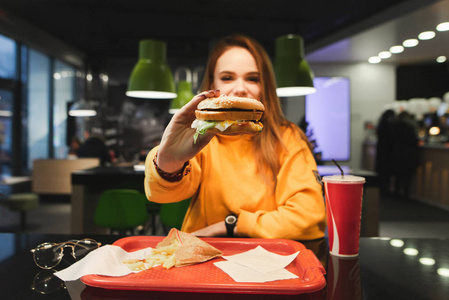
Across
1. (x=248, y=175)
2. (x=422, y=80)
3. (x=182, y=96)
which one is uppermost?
(x=422, y=80)

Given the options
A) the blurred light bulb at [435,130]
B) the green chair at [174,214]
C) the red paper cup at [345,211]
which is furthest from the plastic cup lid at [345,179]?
the blurred light bulb at [435,130]

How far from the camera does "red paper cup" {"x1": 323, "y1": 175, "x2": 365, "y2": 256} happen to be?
112cm

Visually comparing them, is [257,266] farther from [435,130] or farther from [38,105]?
[38,105]

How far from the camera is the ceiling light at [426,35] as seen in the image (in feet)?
21.9

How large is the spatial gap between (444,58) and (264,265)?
32.6 ft

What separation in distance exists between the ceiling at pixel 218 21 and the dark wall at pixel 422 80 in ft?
6.56

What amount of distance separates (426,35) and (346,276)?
731 centimetres

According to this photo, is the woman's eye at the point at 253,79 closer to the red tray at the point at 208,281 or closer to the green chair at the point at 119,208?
the red tray at the point at 208,281

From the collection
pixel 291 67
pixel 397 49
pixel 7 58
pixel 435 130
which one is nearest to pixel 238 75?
pixel 291 67

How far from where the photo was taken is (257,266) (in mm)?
949

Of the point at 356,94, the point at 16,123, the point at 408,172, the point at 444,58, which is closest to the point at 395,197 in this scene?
the point at 408,172

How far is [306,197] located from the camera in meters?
1.42

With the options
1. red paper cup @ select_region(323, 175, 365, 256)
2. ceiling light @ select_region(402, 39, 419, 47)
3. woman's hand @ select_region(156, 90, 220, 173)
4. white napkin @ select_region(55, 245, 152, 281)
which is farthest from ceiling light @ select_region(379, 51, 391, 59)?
white napkin @ select_region(55, 245, 152, 281)

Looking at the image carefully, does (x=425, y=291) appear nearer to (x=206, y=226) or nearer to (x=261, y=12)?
(x=206, y=226)
